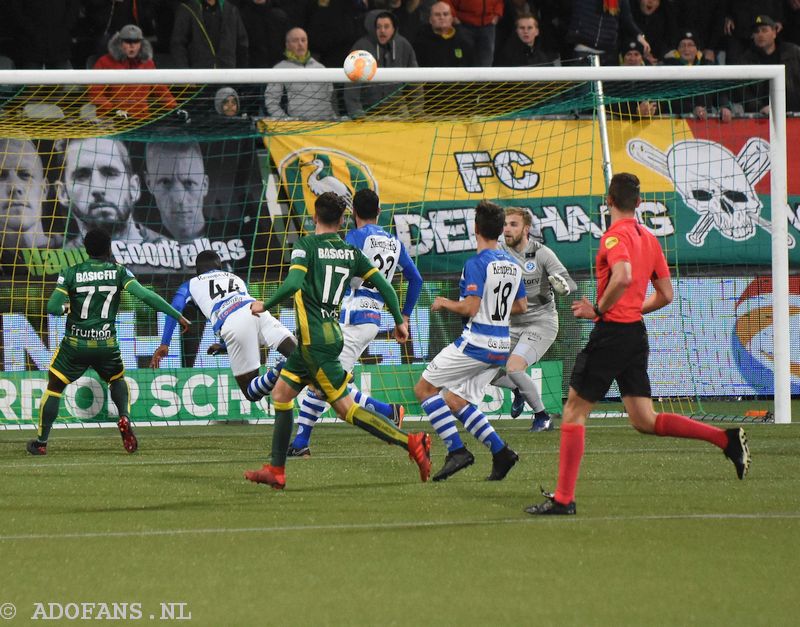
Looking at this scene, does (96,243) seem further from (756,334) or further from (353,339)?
(756,334)

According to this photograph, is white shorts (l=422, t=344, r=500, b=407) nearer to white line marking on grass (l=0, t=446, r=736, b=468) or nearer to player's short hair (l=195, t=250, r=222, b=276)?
white line marking on grass (l=0, t=446, r=736, b=468)

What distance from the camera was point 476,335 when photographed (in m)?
9.56

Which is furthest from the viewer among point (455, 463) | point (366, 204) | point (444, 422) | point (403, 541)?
point (366, 204)

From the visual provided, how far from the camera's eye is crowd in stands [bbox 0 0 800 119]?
1625 cm

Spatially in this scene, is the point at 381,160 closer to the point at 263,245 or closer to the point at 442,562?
the point at 263,245

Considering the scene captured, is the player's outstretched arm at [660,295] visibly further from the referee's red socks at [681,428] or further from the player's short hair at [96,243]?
the player's short hair at [96,243]

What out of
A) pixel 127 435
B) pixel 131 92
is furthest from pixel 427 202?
pixel 127 435

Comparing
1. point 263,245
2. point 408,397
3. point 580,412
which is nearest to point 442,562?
point 580,412

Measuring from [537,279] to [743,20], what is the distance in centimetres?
772

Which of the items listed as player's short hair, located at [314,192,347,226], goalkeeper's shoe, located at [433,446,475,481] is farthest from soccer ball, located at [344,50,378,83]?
goalkeeper's shoe, located at [433,446,475,481]

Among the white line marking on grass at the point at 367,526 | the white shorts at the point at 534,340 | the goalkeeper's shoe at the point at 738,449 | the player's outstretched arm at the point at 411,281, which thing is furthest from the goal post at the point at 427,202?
the white line marking on grass at the point at 367,526

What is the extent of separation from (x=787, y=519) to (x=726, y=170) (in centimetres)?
944

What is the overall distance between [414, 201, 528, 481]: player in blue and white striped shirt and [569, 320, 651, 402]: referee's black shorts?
1.64 metres

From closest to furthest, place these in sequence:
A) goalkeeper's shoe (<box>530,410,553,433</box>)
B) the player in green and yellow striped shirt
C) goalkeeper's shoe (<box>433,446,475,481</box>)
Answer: the player in green and yellow striped shirt < goalkeeper's shoe (<box>433,446,475,481</box>) < goalkeeper's shoe (<box>530,410,553,433</box>)
